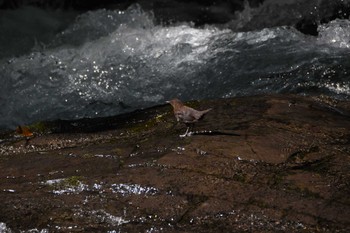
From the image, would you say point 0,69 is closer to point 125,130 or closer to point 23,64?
point 23,64

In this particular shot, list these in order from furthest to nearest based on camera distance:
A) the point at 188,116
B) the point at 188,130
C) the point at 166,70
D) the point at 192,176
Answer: the point at 166,70
the point at 188,130
the point at 188,116
the point at 192,176

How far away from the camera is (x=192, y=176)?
3869 mm

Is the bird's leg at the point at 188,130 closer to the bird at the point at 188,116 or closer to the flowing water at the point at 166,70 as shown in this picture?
the bird at the point at 188,116

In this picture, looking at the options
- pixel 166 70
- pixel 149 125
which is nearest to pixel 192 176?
pixel 149 125

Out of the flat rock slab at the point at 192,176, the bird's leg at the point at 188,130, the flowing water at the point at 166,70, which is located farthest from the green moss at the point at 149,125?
the flowing water at the point at 166,70

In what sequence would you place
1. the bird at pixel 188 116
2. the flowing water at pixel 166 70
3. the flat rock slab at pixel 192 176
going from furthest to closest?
1. the flowing water at pixel 166 70
2. the bird at pixel 188 116
3. the flat rock slab at pixel 192 176

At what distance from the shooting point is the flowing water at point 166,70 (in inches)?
309

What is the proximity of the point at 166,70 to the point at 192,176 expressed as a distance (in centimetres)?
477

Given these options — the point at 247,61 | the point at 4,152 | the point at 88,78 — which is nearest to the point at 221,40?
the point at 247,61

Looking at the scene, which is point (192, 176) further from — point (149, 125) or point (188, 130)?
point (149, 125)

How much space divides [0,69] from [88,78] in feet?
5.79

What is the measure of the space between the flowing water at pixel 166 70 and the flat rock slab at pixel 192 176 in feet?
9.26

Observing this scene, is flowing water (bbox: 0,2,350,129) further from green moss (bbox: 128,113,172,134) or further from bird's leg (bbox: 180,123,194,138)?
bird's leg (bbox: 180,123,194,138)

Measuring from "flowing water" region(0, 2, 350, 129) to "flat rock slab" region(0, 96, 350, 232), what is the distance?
282 cm
